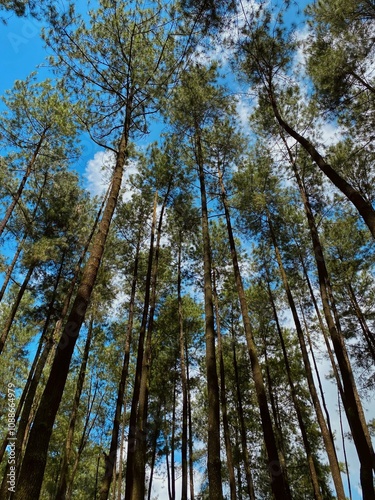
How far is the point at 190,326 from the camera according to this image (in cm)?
1553

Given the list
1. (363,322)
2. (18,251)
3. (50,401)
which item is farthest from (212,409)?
(363,322)

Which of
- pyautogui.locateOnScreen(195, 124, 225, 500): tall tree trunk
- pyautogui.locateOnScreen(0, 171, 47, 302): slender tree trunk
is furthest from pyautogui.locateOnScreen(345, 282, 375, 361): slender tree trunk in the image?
pyautogui.locateOnScreen(0, 171, 47, 302): slender tree trunk

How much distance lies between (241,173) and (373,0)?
20.3 feet

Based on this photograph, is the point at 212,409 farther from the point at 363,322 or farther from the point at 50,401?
the point at 363,322

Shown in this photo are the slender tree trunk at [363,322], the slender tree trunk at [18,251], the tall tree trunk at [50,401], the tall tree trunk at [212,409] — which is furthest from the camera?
the slender tree trunk at [363,322]

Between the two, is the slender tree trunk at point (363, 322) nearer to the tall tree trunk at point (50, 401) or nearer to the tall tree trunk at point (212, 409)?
the tall tree trunk at point (212, 409)

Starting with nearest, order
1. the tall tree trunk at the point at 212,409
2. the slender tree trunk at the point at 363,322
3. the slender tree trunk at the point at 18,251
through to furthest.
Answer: the tall tree trunk at the point at 212,409 → the slender tree trunk at the point at 18,251 → the slender tree trunk at the point at 363,322

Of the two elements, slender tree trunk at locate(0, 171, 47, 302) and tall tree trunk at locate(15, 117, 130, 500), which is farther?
slender tree trunk at locate(0, 171, 47, 302)

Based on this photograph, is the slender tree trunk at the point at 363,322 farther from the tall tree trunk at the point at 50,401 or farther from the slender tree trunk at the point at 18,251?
the slender tree trunk at the point at 18,251

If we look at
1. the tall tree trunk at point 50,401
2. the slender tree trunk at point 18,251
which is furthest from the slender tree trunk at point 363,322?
the slender tree trunk at point 18,251

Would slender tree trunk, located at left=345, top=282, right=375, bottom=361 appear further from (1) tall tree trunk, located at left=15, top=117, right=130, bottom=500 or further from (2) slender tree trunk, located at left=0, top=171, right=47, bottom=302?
(2) slender tree trunk, located at left=0, top=171, right=47, bottom=302

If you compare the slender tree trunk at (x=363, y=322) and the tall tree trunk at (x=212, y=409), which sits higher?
the slender tree trunk at (x=363, y=322)

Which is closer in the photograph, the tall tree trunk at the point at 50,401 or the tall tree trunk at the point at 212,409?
the tall tree trunk at the point at 50,401

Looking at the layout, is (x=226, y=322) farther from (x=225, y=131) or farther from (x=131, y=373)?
(x=225, y=131)
